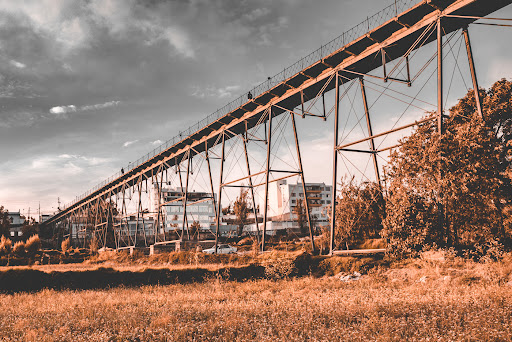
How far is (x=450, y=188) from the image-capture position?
1233cm

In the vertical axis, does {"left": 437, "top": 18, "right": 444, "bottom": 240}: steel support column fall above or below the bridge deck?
below

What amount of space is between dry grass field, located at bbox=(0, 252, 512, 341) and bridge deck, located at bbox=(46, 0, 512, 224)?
9016 mm

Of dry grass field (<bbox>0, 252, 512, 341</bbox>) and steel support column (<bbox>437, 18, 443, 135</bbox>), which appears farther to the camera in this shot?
steel support column (<bbox>437, 18, 443, 135</bbox>)

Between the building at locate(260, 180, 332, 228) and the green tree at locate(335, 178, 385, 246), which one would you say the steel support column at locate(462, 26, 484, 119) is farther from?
the building at locate(260, 180, 332, 228)

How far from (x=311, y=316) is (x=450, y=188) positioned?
299 inches

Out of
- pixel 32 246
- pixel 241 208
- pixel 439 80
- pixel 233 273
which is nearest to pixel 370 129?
pixel 439 80

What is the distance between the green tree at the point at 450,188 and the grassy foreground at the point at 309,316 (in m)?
1.63

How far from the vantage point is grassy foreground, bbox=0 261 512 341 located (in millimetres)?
6473

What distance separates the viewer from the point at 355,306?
8367 millimetres

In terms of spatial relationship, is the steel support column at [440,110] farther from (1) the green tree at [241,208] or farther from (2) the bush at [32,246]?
(1) the green tree at [241,208]

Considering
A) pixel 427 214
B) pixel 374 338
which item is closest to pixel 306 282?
pixel 427 214

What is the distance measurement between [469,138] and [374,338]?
9109 mm

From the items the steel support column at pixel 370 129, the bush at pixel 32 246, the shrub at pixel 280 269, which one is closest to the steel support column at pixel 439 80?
the steel support column at pixel 370 129

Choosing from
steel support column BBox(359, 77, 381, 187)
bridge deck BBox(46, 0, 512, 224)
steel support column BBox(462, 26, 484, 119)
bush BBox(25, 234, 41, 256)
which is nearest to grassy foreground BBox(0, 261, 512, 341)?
steel support column BBox(462, 26, 484, 119)
